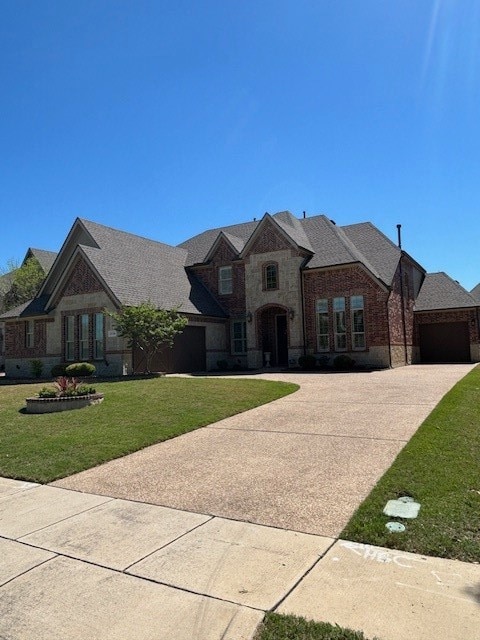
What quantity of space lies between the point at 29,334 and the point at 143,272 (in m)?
7.39

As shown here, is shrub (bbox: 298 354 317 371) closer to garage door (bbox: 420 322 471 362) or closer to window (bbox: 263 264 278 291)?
window (bbox: 263 264 278 291)

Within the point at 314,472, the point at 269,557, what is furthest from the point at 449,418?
the point at 269,557

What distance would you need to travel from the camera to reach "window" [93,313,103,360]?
24250mm

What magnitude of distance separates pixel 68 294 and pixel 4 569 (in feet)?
73.2

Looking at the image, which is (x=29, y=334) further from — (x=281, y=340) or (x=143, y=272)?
(x=281, y=340)

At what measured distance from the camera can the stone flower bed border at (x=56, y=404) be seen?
41.7 ft

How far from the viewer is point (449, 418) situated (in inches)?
381

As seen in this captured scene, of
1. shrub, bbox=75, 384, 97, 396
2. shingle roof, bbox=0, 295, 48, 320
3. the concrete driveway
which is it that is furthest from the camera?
shingle roof, bbox=0, 295, 48, 320

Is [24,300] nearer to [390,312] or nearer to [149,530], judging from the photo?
[390,312]

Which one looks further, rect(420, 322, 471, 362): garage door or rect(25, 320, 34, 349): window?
rect(420, 322, 471, 362): garage door

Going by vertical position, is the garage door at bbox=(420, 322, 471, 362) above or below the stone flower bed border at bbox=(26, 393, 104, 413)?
above

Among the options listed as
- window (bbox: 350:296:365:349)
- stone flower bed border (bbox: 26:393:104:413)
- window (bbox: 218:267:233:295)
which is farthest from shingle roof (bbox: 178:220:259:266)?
stone flower bed border (bbox: 26:393:104:413)

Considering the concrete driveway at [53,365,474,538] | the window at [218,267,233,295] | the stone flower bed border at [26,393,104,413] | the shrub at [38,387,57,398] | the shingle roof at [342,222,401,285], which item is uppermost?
the shingle roof at [342,222,401,285]

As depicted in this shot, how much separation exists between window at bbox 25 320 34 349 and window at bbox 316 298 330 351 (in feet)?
51.8
